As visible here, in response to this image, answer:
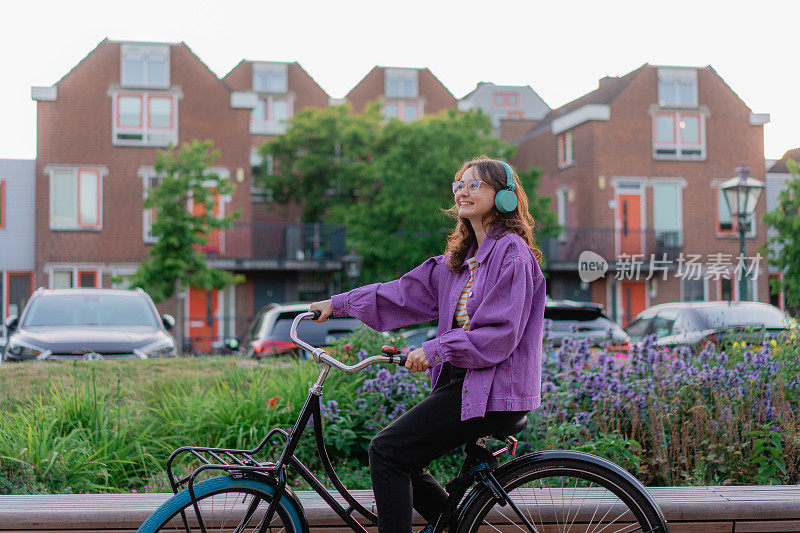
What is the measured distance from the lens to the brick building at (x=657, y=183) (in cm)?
3416

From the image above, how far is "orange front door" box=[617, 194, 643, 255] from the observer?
3406cm

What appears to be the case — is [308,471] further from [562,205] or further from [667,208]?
[562,205]

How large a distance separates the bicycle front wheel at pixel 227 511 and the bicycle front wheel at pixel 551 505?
69 cm

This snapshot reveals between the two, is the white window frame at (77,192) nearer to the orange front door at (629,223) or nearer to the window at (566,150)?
the window at (566,150)

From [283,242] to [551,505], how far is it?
30.1 meters

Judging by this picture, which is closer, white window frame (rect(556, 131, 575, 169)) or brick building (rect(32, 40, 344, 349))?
brick building (rect(32, 40, 344, 349))

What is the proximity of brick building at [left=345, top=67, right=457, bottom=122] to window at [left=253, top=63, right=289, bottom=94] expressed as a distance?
132 inches

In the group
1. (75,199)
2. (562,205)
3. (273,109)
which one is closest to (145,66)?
(75,199)

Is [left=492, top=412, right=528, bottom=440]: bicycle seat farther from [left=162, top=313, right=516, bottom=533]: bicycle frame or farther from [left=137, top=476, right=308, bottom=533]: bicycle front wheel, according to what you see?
[left=137, top=476, right=308, bottom=533]: bicycle front wheel

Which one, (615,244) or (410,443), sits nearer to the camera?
(410,443)

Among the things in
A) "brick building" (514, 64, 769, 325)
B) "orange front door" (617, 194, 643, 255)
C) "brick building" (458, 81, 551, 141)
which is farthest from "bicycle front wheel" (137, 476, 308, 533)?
"brick building" (458, 81, 551, 141)

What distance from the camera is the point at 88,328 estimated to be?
1078 centimetres

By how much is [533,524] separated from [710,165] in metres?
34.0

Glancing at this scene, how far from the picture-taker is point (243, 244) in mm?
32719
